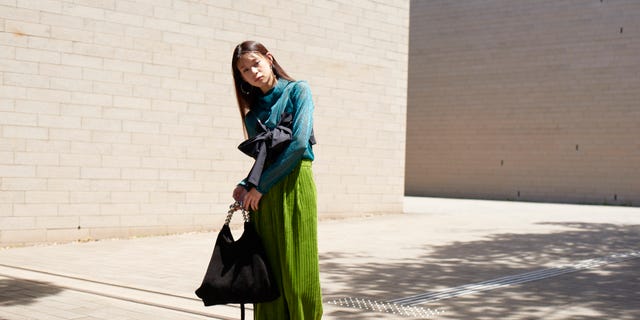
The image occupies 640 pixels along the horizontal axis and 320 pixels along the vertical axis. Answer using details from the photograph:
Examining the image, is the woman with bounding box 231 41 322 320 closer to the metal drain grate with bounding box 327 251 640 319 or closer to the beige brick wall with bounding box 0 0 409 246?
the metal drain grate with bounding box 327 251 640 319

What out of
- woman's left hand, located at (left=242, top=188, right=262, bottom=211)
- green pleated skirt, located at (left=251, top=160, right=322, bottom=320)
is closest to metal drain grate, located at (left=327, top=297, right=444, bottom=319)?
green pleated skirt, located at (left=251, top=160, right=322, bottom=320)

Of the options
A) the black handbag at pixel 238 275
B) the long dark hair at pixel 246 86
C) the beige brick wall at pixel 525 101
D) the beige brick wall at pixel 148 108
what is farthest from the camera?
the beige brick wall at pixel 525 101

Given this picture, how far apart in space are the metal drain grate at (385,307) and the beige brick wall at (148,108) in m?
5.17

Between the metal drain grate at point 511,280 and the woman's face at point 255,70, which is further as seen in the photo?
the metal drain grate at point 511,280

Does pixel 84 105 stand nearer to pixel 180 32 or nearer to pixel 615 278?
pixel 180 32

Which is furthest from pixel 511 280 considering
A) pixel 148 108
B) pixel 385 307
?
pixel 148 108

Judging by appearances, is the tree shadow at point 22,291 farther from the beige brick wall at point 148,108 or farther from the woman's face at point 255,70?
the woman's face at point 255,70

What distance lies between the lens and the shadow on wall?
5484 mm

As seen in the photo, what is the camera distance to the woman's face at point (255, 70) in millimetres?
3307

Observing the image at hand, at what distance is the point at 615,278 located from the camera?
7.07 m

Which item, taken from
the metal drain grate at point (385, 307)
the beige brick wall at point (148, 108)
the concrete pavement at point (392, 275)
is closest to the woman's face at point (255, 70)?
the concrete pavement at point (392, 275)

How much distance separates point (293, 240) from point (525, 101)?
18550mm

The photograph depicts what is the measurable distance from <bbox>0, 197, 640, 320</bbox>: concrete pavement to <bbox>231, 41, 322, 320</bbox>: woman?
1.92 m

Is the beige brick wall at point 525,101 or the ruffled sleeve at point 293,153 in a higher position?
the beige brick wall at point 525,101
